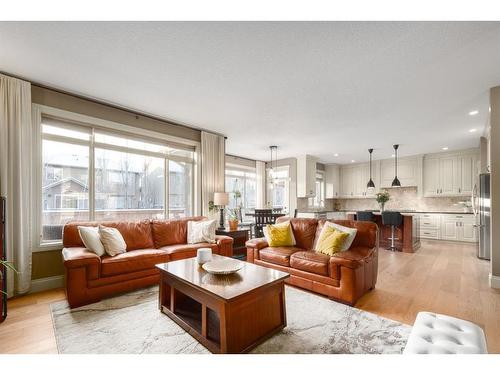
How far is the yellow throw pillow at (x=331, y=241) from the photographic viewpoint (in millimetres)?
2943

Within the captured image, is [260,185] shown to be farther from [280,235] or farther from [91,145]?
[91,145]

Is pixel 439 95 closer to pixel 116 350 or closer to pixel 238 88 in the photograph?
pixel 238 88

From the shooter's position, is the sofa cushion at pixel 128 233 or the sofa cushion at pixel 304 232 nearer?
the sofa cushion at pixel 128 233

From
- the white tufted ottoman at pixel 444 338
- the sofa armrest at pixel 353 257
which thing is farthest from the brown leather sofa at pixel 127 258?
the white tufted ottoman at pixel 444 338

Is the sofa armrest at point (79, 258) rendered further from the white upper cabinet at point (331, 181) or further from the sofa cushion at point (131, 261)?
the white upper cabinet at point (331, 181)

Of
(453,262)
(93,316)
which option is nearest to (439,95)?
(453,262)

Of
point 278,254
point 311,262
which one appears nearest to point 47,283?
point 278,254

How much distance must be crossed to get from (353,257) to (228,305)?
1.62m

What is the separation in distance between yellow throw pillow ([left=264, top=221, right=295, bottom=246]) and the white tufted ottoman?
6.84ft

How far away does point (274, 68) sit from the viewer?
264 centimetres

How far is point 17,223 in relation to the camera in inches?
113

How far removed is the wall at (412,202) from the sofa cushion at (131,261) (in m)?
7.73
